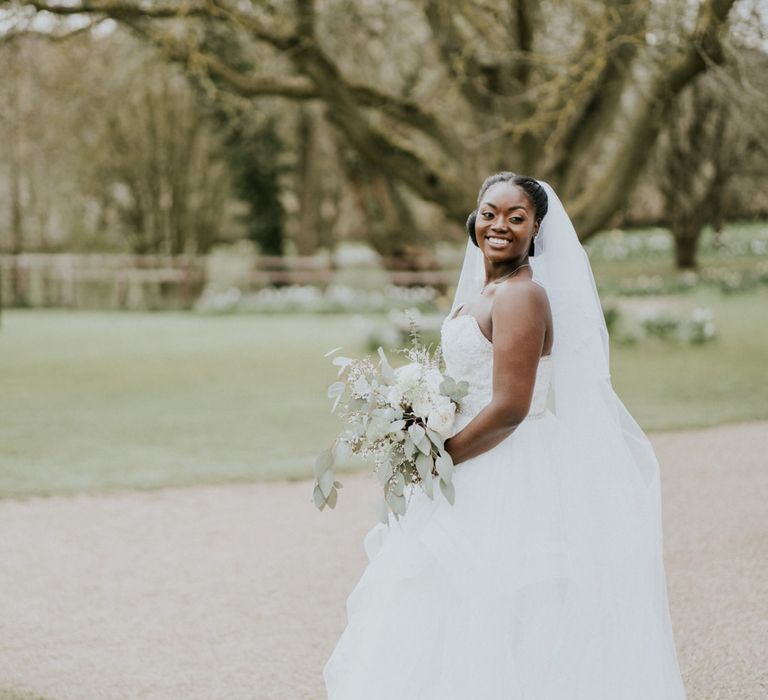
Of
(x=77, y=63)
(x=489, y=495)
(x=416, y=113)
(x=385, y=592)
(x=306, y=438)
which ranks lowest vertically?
(x=306, y=438)

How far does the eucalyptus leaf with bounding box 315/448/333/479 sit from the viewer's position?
314 centimetres

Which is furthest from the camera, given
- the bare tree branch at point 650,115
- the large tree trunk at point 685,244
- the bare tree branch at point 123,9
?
the large tree trunk at point 685,244

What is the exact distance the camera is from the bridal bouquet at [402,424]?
295cm

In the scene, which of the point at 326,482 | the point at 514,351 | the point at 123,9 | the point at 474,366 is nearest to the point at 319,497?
the point at 326,482

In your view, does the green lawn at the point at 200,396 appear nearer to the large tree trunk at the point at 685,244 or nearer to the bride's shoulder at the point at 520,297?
the bride's shoulder at the point at 520,297

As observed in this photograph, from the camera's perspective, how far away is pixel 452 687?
9.66ft

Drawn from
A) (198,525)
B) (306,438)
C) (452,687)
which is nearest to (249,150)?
(306,438)

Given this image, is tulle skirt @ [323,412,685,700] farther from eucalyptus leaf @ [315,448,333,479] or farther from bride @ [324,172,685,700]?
eucalyptus leaf @ [315,448,333,479]

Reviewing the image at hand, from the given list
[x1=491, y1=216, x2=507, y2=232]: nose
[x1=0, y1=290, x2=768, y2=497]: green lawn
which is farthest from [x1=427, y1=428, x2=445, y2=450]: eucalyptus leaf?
[x1=0, y1=290, x2=768, y2=497]: green lawn

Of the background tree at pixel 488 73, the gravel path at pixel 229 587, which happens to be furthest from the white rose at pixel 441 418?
the background tree at pixel 488 73

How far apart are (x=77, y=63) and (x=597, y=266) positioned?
2213 centimetres

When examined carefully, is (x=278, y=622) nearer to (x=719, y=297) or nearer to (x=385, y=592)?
(x=385, y=592)

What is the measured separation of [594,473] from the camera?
314cm

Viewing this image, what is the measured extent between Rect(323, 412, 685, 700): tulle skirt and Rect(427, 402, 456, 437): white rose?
200 millimetres
